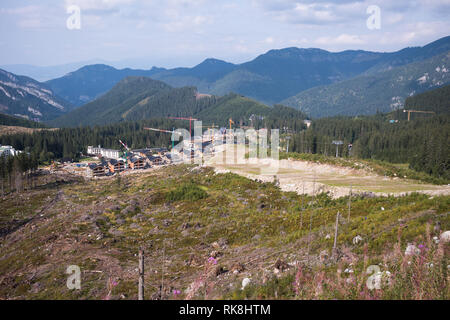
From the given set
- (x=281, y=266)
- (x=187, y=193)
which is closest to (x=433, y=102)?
(x=187, y=193)

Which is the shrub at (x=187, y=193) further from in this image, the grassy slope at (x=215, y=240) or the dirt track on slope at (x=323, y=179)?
the dirt track on slope at (x=323, y=179)

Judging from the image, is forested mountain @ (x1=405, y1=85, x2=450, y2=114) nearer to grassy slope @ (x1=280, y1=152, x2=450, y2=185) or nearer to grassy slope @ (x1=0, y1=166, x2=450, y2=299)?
grassy slope @ (x1=280, y1=152, x2=450, y2=185)

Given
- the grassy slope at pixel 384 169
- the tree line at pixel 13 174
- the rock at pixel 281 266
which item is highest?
the grassy slope at pixel 384 169

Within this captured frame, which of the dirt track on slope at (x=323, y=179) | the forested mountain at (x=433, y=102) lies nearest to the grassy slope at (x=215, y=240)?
the dirt track on slope at (x=323, y=179)

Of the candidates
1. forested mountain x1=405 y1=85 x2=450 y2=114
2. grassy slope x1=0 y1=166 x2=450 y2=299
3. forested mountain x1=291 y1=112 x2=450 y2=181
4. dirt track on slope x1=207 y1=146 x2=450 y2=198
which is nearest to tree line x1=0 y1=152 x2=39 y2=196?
grassy slope x1=0 y1=166 x2=450 y2=299

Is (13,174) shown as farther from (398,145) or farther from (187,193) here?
(398,145)

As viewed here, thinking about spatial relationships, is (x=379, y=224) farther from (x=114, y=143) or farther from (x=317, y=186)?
(x=114, y=143)
